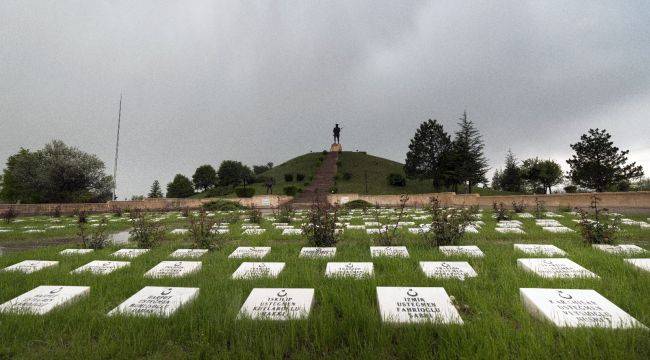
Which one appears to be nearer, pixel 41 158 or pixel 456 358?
pixel 456 358

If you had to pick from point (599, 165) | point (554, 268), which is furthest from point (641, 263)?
point (599, 165)

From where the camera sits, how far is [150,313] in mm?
2848

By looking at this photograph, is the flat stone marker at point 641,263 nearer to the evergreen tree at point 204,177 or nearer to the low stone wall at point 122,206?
the low stone wall at point 122,206

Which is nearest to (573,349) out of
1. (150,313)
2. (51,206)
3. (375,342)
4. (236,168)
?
(375,342)

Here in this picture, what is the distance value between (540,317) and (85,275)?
572 centimetres

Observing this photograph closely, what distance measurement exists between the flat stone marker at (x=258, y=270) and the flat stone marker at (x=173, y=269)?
79cm

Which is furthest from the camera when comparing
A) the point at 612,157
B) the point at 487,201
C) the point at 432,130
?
the point at 432,130

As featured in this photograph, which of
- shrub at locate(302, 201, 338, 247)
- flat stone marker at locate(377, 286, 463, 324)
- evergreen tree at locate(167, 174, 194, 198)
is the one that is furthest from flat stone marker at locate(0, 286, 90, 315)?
evergreen tree at locate(167, 174, 194, 198)

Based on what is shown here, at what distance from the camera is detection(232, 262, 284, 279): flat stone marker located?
406 cm

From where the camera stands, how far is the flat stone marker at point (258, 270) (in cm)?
406

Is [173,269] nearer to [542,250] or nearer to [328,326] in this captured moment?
[328,326]

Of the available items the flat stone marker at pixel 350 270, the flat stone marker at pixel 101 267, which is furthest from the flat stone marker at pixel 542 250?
the flat stone marker at pixel 101 267

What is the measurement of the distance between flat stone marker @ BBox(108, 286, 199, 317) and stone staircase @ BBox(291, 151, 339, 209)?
Answer: 35.9 meters

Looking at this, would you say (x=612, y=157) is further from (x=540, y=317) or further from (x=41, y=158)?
(x=41, y=158)
